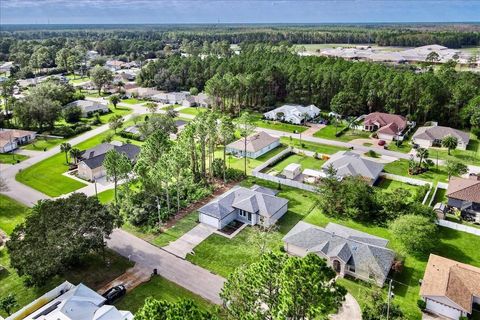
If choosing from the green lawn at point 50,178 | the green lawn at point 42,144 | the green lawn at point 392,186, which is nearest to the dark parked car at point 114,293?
the green lawn at point 50,178

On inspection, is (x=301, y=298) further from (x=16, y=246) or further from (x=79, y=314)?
(x=16, y=246)

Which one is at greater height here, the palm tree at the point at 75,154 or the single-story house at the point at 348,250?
the palm tree at the point at 75,154

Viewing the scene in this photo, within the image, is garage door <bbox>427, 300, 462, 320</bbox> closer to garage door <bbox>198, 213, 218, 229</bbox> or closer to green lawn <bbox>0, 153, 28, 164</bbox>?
garage door <bbox>198, 213, 218, 229</bbox>

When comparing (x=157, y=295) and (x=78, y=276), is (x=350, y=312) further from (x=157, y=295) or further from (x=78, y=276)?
(x=78, y=276)

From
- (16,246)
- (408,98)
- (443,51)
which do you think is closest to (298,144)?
(408,98)

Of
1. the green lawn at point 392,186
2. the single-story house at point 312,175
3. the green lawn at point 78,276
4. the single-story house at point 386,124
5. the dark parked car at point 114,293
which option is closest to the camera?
the dark parked car at point 114,293

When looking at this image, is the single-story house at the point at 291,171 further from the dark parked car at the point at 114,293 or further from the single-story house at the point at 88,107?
the single-story house at the point at 88,107
